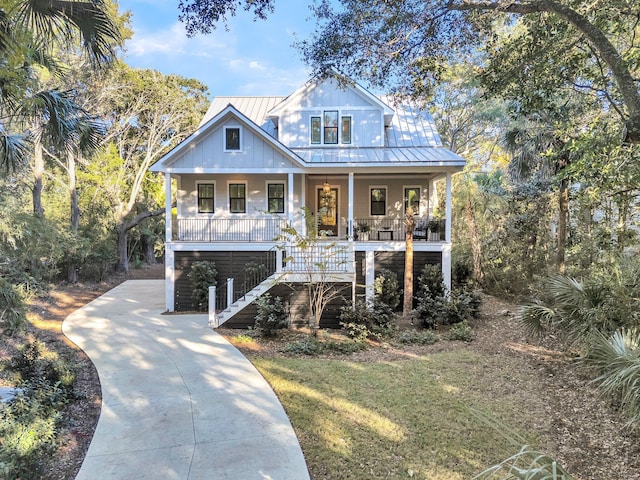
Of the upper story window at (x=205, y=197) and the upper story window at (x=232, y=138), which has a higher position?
the upper story window at (x=232, y=138)

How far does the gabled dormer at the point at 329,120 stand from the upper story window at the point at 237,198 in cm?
251

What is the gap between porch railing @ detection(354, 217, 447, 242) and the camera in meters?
13.5

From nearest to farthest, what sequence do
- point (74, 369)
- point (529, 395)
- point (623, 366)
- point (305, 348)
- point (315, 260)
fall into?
1. point (623, 366)
2. point (529, 395)
3. point (74, 369)
4. point (305, 348)
5. point (315, 260)

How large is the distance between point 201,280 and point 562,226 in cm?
1136

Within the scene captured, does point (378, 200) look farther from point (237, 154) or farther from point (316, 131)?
point (237, 154)

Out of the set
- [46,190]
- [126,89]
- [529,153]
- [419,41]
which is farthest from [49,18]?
[46,190]

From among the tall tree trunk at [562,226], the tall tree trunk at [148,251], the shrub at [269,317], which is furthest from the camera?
the tall tree trunk at [148,251]

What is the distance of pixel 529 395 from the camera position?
6133 mm

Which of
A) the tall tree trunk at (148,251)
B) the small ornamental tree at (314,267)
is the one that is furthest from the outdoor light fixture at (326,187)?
the tall tree trunk at (148,251)

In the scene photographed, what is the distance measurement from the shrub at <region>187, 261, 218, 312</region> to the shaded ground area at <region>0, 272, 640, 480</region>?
2422 mm

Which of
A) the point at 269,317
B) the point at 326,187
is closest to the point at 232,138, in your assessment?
the point at 326,187

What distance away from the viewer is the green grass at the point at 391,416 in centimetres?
431

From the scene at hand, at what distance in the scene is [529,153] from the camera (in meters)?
12.4

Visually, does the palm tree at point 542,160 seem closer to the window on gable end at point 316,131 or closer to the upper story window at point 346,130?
the upper story window at point 346,130
